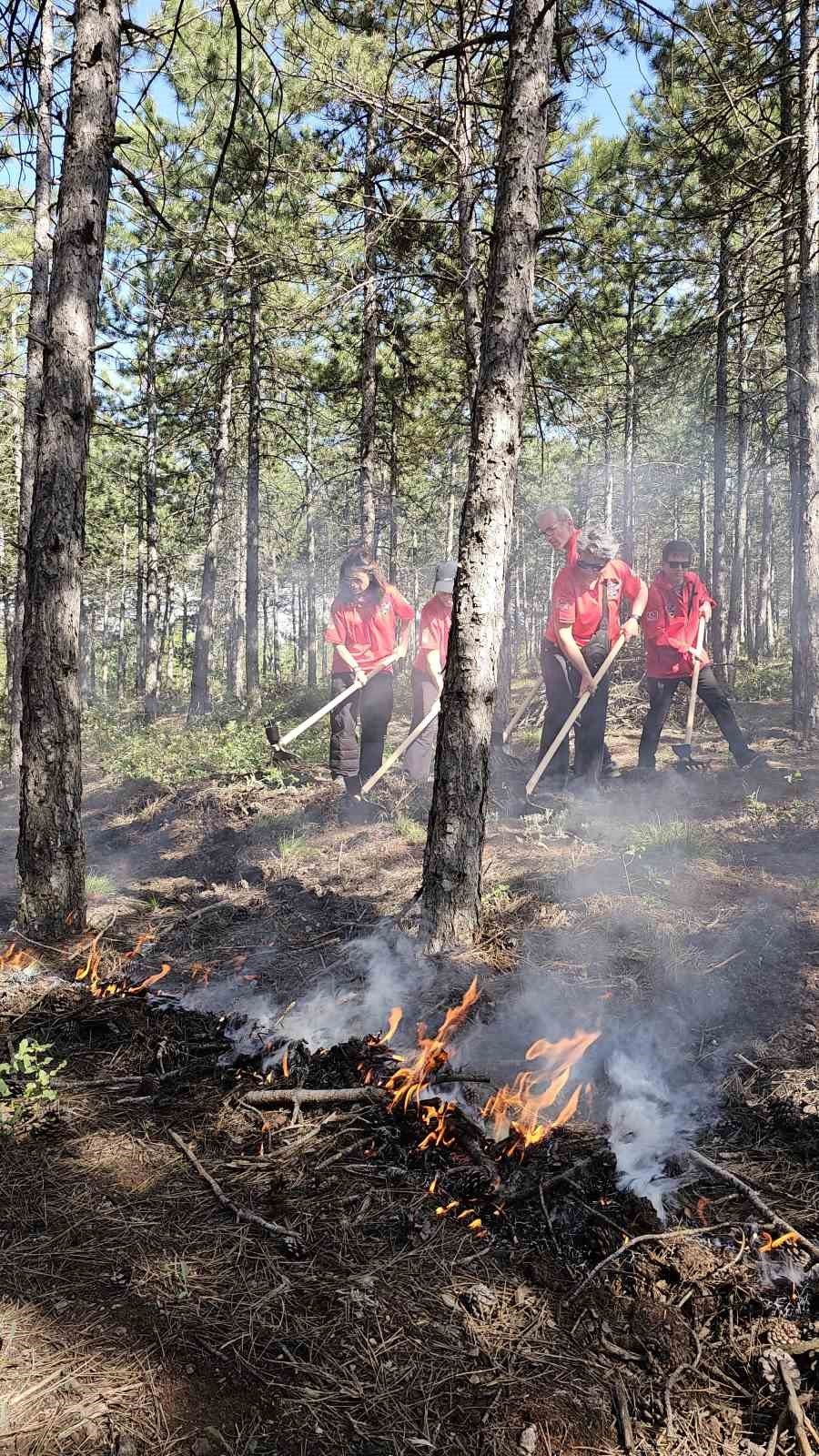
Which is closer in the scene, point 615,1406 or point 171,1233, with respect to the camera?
point 615,1406

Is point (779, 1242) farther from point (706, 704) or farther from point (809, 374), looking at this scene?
point (809, 374)

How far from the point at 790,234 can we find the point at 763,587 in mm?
21346

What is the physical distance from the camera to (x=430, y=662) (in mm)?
7473

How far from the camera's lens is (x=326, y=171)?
26.9 ft

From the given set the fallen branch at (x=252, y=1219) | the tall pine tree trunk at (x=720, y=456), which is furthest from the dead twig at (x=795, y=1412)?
the tall pine tree trunk at (x=720, y=456)

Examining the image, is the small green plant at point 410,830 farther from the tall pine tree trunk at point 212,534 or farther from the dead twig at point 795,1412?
the tall pine tree trunk at point 212,534

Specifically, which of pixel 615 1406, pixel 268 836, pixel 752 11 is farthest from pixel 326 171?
pixel 615 1406

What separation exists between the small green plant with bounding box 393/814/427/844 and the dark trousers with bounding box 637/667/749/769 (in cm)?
270

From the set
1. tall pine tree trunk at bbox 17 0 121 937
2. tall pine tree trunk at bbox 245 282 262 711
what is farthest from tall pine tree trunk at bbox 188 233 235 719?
tall pine tree trunk at bbox 17 0 121 937

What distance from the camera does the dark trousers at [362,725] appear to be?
7.73 metres

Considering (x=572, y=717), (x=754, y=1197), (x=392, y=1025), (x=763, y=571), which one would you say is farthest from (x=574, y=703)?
(x=763, y=571)

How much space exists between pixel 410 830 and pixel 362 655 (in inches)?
83.3

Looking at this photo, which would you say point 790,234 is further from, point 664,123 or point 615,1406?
point 615,1406

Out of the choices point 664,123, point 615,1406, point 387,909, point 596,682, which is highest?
point 664,123
